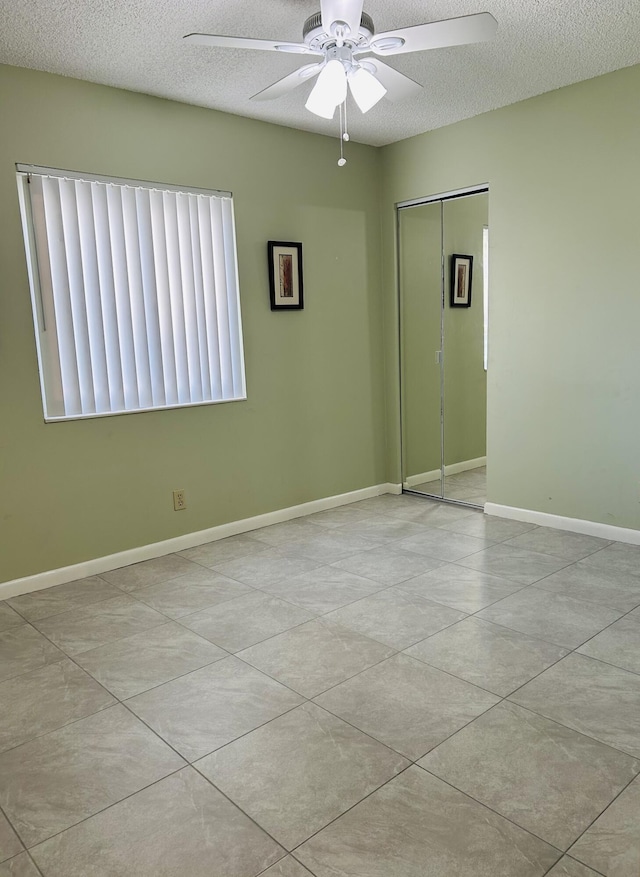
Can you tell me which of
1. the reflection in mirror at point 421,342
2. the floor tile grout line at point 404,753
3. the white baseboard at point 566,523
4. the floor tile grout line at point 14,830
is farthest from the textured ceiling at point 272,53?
the floor tile grout line at point 14,830

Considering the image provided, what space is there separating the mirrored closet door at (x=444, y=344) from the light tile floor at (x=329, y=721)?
1.33m

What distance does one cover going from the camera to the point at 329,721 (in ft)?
6.59

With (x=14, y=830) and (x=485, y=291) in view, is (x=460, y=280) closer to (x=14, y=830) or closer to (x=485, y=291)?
(x=485, y=291)

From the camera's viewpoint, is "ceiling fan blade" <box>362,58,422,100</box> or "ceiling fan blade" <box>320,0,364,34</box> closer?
"ceiling fan blade" <box>320,0,364,34</box>

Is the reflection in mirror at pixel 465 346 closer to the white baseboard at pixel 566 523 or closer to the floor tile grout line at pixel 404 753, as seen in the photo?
the white baseboard at pixel 566 523

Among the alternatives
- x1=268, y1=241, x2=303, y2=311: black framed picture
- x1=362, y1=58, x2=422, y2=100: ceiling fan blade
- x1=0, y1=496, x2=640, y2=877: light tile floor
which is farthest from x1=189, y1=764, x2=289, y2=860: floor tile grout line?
x1=268, y1=241, x2=303, y2=311: black framed picture

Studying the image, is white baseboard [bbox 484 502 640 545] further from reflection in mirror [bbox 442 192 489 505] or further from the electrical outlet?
the electrical outlet

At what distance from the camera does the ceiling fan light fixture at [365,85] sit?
2.38 meters

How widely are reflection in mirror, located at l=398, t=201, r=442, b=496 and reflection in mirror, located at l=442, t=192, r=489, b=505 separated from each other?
0.23 feet

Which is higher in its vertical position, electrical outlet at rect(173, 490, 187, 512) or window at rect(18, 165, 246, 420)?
window at rect(18, 165, 246, 420)

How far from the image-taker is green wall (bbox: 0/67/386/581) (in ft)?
10.2

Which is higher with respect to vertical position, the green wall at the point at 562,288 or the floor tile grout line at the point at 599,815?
the green wall at the point at 562,288

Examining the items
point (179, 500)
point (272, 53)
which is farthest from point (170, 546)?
point (272, 53)

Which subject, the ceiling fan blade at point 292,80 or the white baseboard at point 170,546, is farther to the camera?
the white baseboard at point 170,546
